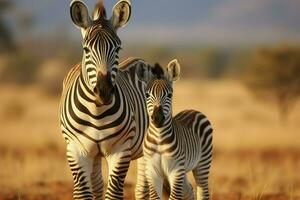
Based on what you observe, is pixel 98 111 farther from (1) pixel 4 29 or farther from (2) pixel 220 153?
(1) pixel 4 29

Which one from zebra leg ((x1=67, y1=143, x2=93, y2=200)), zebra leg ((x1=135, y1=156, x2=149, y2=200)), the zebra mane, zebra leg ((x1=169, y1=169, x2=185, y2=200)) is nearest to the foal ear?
the zebra mane

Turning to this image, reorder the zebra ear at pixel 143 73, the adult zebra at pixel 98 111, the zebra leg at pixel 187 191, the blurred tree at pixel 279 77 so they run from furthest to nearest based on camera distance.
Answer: the blurred tree at pixel 279 77, the zebra leg at pixel 187 191, the zebra ear at pixel 143 73, the adult zebra at pixel 98 111

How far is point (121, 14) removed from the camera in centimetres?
861

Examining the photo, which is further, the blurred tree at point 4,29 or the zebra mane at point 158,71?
the blurred tree at point 4,29

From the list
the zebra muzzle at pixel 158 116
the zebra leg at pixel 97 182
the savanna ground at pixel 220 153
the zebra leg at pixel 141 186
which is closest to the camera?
the zebra muzzle at pixel 158 116

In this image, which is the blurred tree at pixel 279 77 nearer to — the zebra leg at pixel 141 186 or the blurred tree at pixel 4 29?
the blurred tree at pixel 4 29

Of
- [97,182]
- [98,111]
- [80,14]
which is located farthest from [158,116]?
[97,182]

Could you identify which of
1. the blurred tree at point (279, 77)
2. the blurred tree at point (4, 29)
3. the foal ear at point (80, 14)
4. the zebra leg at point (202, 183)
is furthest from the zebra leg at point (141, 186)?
the blurred tree at point (4, 29)

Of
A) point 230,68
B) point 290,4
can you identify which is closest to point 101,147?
point 230,68

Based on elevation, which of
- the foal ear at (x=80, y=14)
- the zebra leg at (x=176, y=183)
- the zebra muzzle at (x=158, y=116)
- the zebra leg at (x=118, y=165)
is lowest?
the zebra leg at (x=176, y=183)

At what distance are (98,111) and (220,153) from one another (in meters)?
10.8

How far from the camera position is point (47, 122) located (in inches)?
1057

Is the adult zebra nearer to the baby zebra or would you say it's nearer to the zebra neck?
Answer: the zebra neck

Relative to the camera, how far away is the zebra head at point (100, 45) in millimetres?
7875
